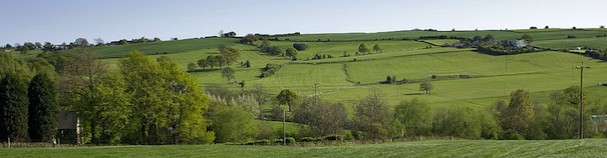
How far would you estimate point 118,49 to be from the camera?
145 meters

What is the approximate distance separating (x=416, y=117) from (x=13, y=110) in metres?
45.6

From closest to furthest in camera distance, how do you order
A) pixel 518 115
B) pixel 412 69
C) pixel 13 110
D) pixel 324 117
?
pixel 13 110
pixel 324 117
pixel 518 115
pixel 412 69

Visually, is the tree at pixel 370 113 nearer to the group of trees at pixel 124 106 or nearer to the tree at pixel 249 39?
the group of trees at pixel 124 106

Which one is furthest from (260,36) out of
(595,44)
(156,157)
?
(156,157)

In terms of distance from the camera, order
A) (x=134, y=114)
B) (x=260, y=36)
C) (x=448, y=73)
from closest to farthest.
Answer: (x=134, y=114) < (x=448, y=73) < (x=260, y=36)

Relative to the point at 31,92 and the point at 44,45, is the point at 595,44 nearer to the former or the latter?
the point at 31,92

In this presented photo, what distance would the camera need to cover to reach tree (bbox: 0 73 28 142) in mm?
49875

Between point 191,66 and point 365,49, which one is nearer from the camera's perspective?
point 191,66

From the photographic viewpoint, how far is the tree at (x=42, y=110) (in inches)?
2013

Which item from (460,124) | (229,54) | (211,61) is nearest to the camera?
(460,124)

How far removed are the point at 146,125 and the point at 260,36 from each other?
119 m

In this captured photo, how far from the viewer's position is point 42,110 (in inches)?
2030

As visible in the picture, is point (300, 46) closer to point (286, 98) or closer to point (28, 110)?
point (286, 98)

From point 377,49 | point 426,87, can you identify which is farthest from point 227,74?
point 377,49
